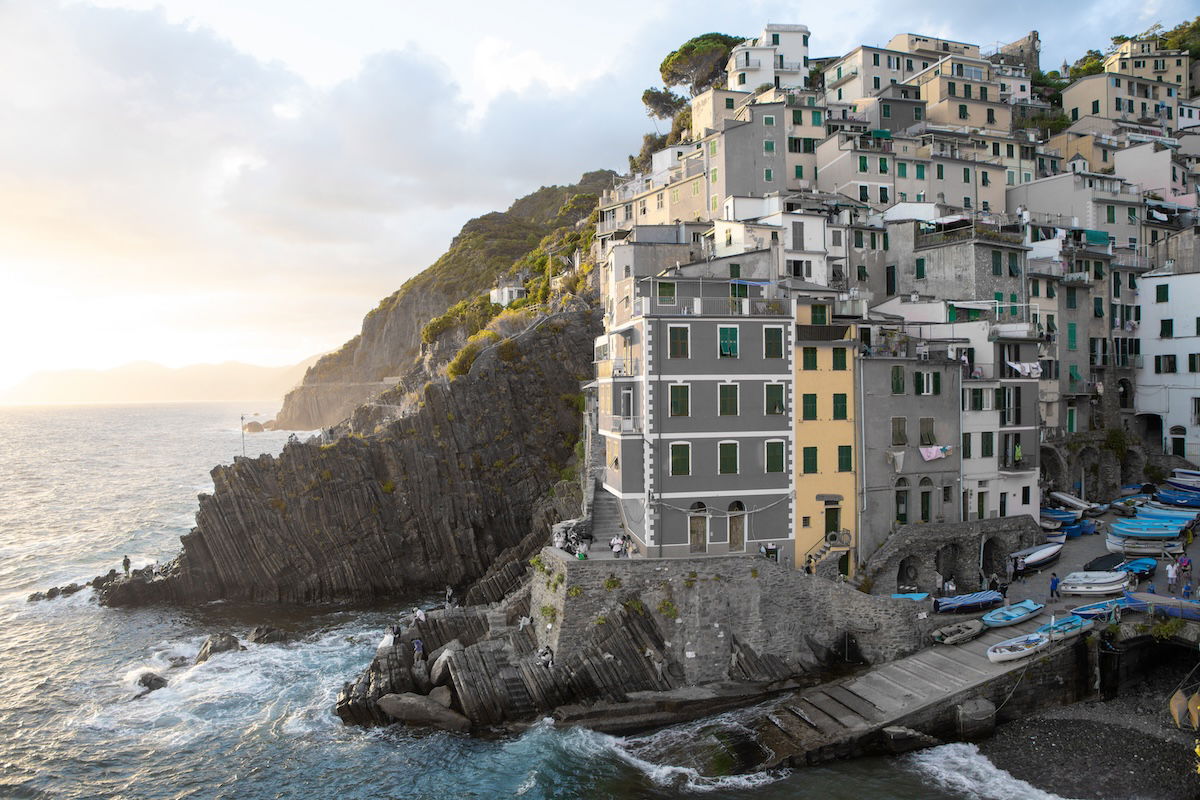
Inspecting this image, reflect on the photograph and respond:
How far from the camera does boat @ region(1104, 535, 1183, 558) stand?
37.1 m

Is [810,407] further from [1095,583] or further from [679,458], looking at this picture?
[1095,583]

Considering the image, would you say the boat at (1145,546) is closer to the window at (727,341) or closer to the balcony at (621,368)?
the window at (727,341)

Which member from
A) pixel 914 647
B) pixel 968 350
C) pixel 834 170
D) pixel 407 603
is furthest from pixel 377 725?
pixel 834 170

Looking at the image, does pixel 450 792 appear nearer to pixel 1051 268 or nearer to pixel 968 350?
pixel 968 350

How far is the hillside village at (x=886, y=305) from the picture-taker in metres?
35.7

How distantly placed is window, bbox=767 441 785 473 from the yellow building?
2.33ft

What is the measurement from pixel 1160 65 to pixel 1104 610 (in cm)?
9130

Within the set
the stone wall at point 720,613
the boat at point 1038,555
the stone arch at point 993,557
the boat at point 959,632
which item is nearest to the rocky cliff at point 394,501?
the stone wall at point 720,613

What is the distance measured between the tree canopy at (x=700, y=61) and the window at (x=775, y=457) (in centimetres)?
6714

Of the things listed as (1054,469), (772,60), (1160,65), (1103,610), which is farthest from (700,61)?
(1103,610)

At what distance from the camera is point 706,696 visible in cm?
3147

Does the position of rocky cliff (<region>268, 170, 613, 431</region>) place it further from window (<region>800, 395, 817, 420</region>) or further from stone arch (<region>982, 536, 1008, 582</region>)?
stone arch (<region>982, 536, 1008, 582</region>)

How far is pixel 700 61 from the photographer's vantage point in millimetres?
91562

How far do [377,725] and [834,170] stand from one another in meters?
53.3
